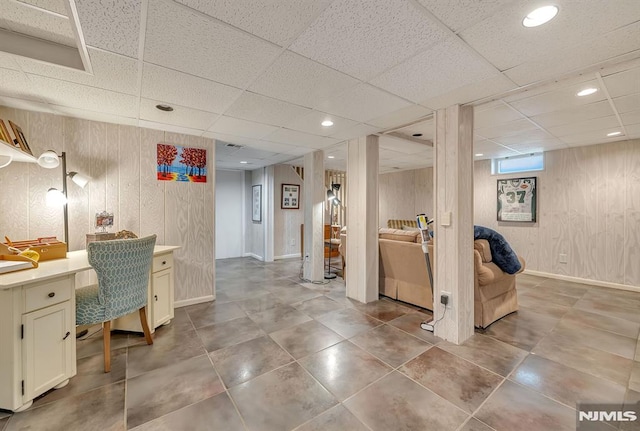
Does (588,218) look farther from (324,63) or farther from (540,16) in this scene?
(324,63)

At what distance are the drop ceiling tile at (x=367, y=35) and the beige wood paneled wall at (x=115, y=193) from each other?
2.65 meters

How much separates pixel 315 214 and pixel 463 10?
11.9 feet

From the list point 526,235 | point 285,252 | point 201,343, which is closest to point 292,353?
point 201,343

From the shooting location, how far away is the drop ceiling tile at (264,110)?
97.3 inches

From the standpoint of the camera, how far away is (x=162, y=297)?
2.86 metres

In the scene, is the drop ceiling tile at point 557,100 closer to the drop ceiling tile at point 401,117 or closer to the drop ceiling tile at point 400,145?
the drop ceiling tile at point 401,117

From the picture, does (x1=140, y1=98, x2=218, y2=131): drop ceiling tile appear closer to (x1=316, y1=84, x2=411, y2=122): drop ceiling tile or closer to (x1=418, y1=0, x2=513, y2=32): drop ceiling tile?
(x1=316, y1=84, x2=411, y2=122): drop ceiling tile

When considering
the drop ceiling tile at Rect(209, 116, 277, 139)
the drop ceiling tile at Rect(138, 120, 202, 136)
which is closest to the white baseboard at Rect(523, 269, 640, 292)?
the drop ceiling tile at Rect(209, 116, 277, 139)

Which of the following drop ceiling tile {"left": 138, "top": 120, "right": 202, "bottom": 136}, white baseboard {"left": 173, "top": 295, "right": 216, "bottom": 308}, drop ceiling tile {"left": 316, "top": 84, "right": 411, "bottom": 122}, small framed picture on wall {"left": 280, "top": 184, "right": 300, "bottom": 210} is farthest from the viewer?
small framed picture on wall {"left": 280, "top": 184, "right": 300, "bottom": 210}

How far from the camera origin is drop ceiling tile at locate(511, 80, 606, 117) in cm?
241

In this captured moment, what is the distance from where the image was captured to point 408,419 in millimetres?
1607

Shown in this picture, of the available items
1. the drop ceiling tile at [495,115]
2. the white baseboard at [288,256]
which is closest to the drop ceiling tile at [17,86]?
the drop ceiling tile at [495,115]

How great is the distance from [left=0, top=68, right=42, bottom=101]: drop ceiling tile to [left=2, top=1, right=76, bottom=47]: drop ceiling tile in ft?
1.65

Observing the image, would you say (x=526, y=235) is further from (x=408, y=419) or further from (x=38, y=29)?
(x=38, y=29)
